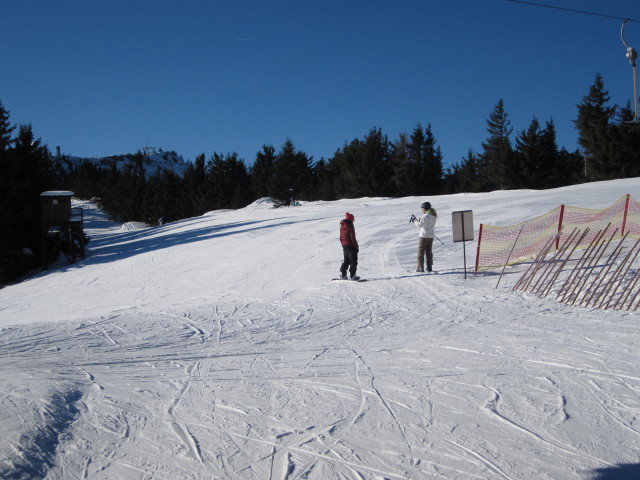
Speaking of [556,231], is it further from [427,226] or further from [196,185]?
[196,185]

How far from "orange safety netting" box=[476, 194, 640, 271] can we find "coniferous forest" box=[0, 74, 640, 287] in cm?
2195

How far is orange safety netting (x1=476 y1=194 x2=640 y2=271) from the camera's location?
12172 millimetres

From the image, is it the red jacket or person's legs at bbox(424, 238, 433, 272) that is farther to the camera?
person's legs at bbox(424, 238, 433, 272)

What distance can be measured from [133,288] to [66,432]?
10962mm

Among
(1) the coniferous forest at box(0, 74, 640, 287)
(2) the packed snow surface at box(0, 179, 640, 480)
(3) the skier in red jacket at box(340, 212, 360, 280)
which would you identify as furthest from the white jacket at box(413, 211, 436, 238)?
(1) the coniferous forest at box(0, 74, 640, 287)

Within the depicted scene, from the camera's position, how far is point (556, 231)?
12.9 metres

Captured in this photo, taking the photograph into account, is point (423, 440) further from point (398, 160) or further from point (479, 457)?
point (398, 160)

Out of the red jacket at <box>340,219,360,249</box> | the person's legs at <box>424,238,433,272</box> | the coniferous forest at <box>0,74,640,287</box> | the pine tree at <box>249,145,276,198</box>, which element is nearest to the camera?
the red jacket at <box>340,219,360,249</box>

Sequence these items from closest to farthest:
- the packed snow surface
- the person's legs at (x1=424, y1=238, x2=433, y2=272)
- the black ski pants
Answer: the packed snow surface
the black ski pants
the person's legs at (x1=424, y1=238, x2=433, y2=272)

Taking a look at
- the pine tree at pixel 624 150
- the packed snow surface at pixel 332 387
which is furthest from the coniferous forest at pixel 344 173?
the packed snow surface at pixel 332 387

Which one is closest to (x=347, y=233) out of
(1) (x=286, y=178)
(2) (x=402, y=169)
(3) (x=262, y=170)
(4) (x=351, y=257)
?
(4) (x=351, y=257)

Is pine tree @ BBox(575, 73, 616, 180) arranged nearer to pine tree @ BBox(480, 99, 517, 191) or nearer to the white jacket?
pine tree @ BBox(480, 99, 517, 191)

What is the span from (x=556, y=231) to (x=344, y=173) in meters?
35.5

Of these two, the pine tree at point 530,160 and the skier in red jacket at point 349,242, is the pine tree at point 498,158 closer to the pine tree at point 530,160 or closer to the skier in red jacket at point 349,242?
the pine tree at point 530,160
